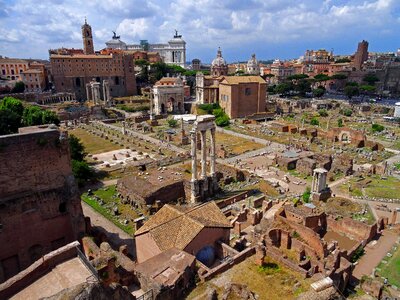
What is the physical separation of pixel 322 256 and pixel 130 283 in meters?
12.0

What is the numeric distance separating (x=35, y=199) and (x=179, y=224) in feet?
28.0

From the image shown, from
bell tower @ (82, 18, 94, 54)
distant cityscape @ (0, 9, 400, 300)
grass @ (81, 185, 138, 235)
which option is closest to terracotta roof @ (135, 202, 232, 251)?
distant cityscape @ (0, 9, 400, 300)

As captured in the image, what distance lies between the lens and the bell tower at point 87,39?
110m

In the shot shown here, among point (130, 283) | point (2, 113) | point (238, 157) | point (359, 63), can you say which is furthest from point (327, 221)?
point (359, 63)

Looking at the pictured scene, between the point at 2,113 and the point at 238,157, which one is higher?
the point at 2,113

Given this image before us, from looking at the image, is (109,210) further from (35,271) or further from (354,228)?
(354,228)

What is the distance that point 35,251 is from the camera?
1839 centimetres

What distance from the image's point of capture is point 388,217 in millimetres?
26844

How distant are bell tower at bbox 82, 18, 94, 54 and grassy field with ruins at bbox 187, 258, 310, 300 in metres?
111

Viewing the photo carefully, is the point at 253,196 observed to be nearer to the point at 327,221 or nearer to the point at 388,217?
the point at 327,221

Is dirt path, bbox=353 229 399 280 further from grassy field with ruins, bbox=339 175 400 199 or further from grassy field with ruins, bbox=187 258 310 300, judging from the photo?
grassy field with ruins, bbox=339 175 400 199

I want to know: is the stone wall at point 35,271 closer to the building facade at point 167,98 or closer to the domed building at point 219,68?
the building facade at point 167,98

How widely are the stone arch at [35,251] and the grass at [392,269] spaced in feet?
69.1

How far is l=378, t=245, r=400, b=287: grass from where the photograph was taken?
1865 centimetres
